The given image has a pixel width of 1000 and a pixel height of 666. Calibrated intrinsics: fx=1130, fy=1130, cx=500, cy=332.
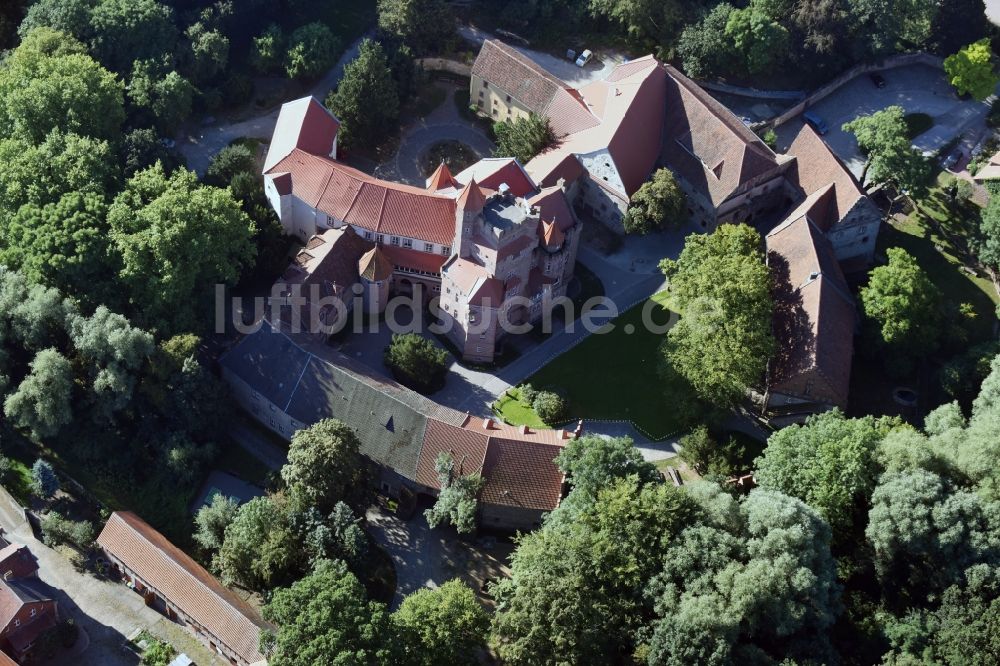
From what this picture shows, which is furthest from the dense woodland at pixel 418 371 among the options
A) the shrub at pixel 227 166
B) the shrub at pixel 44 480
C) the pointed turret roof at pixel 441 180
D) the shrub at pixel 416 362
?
the pointed turret roof at pixel 441 180

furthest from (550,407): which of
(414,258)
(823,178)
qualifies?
(823,178)

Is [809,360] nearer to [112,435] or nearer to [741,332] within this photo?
[741,332]

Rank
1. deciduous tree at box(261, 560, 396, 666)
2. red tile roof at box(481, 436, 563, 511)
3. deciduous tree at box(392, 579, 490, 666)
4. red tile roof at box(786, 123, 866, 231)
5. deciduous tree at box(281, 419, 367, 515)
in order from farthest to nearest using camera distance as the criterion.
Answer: red tile roof at box(786, 123, 866, 231) → red tile roof at box(481, 436, 563, 511) → deciduous tree at box(281, 419, 367, 515) → deciduous tree at box(392, 579, 490, 666) → deciduous tree at box(261, 560, 396, 666)

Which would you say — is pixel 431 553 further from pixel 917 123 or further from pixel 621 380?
pixel 917 123

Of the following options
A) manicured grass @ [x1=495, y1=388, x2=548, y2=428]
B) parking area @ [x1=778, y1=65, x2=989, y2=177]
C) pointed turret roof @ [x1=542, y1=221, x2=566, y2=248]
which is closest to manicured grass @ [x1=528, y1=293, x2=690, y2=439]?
manicured grass @ [x1=495, y1=388, x2=548, y2=428]

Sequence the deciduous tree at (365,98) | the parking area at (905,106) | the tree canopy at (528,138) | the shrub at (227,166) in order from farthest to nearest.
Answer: the parking area at (905,106) < the deciduous tree at (365,98) < the tree canopy at (528,138) < the shrub at (227,166)

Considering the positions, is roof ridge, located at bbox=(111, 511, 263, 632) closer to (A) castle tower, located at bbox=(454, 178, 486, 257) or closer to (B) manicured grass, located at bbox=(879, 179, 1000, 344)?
(A) castle tower, located at bbox=(454, 178, 486, 257)

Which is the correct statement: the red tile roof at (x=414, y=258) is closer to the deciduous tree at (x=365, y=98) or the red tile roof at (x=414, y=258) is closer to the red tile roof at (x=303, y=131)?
the red tile roof at (x=303, y=131)
